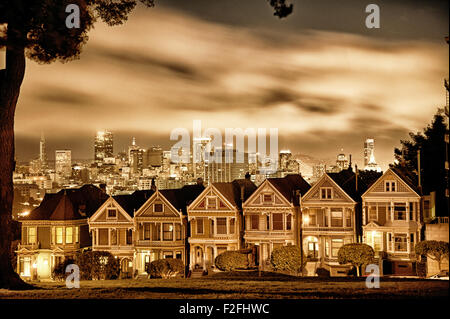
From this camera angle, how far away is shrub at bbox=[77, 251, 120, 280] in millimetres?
43562

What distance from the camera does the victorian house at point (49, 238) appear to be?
51.8 m

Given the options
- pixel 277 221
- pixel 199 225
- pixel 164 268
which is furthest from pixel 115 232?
pixel 277 221

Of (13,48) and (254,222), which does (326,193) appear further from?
(13,48)

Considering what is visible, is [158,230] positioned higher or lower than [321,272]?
higher

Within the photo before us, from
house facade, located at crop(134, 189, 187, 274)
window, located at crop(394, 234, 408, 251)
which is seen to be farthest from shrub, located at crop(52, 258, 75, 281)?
window, located at crop(394, 234, 408, 251)

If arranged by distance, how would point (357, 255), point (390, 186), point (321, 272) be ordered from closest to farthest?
point (357, 255) < point (321, 272) < point (390, 186)

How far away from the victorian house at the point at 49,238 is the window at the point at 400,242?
90.4ft

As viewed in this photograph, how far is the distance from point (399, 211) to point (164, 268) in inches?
751

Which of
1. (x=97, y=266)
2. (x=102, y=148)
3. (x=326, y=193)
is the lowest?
(x=97, y=266)

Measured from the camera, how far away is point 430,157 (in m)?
60.8

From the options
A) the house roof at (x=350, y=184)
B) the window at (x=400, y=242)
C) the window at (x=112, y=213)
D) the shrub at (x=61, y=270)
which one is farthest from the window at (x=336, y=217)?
the shrub at (x=61, y=270)
